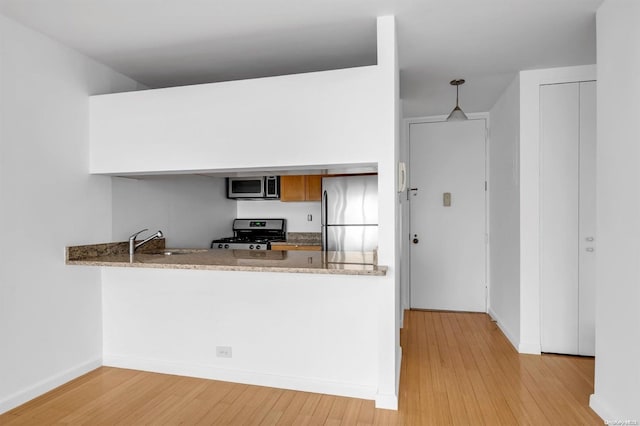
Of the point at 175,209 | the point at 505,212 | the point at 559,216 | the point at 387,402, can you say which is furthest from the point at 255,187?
the point at 559,216

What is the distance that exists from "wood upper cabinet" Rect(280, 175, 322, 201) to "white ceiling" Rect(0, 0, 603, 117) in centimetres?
172

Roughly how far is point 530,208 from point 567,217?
12.2 inches

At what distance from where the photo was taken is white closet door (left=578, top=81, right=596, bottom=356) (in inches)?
128

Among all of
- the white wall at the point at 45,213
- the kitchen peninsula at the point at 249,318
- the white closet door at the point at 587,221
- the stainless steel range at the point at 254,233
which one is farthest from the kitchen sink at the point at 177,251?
the white closet door at the point at 587,221

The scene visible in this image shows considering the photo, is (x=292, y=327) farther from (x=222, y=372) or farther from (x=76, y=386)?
(x=76, y=386)

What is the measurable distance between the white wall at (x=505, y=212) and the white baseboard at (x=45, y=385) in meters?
3.74

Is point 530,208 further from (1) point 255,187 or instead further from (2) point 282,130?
(1) point 255,187

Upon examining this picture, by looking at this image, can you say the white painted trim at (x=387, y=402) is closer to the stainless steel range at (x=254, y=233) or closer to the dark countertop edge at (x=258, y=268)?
the dark countertop edge at (x=258, y=268)

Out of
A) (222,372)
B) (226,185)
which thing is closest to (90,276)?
(222,372)

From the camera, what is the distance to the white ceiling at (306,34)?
2292 millimetres

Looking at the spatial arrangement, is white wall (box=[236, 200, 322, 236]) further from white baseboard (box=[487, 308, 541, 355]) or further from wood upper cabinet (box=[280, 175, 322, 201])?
white baseboard (box=[487, 308, 541, 355])

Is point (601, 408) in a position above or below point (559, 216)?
below

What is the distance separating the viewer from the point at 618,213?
2.09 m

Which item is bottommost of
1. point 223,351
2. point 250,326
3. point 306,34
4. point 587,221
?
point 223,351
